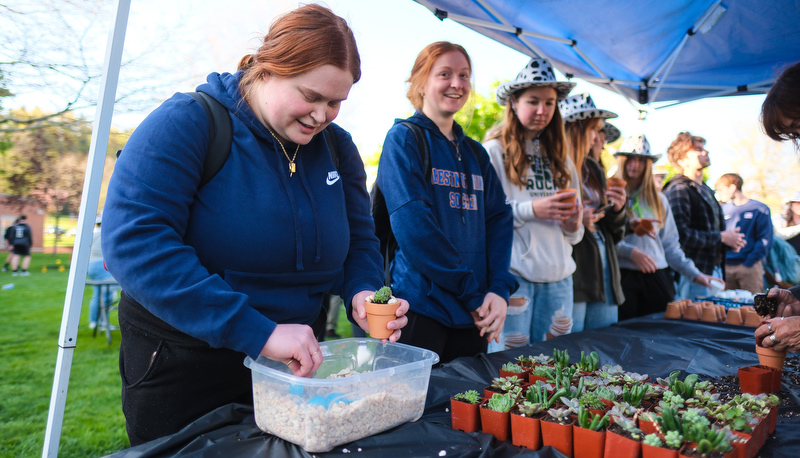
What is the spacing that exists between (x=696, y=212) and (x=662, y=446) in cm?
393

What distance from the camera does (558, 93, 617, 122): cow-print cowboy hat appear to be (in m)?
3.17

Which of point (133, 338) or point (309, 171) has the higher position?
point (309, 171)

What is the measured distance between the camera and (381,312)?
3.96ft

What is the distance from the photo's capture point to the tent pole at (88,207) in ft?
4.46

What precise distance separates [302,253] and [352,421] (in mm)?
398

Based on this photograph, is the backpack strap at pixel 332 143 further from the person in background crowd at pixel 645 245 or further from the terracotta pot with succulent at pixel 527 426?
the person in background crowd at pixel 645 245

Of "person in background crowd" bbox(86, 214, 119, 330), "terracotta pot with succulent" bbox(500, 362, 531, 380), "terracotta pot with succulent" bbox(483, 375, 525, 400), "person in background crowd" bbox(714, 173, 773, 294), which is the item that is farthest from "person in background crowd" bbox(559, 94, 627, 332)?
"person in background crowd" bbox(86, 214, 119, 330)

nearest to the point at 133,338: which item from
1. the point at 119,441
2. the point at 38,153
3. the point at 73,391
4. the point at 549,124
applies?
the point at 549,124

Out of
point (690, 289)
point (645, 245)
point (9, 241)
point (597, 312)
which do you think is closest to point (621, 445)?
point (597, 312)

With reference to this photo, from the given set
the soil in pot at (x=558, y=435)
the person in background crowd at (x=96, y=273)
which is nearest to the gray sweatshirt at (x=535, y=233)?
the soil in pot at (x=558, y=435)

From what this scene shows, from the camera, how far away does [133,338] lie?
1.20 meters

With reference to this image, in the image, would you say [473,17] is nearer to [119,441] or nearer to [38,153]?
[38,153]

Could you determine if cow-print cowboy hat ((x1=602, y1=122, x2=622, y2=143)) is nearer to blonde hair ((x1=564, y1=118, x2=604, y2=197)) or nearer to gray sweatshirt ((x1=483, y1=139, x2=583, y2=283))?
blonde hair ((x1=564, y1=118, x2=604, y2=197))

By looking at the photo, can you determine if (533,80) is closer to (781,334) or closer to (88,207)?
(781,334)
